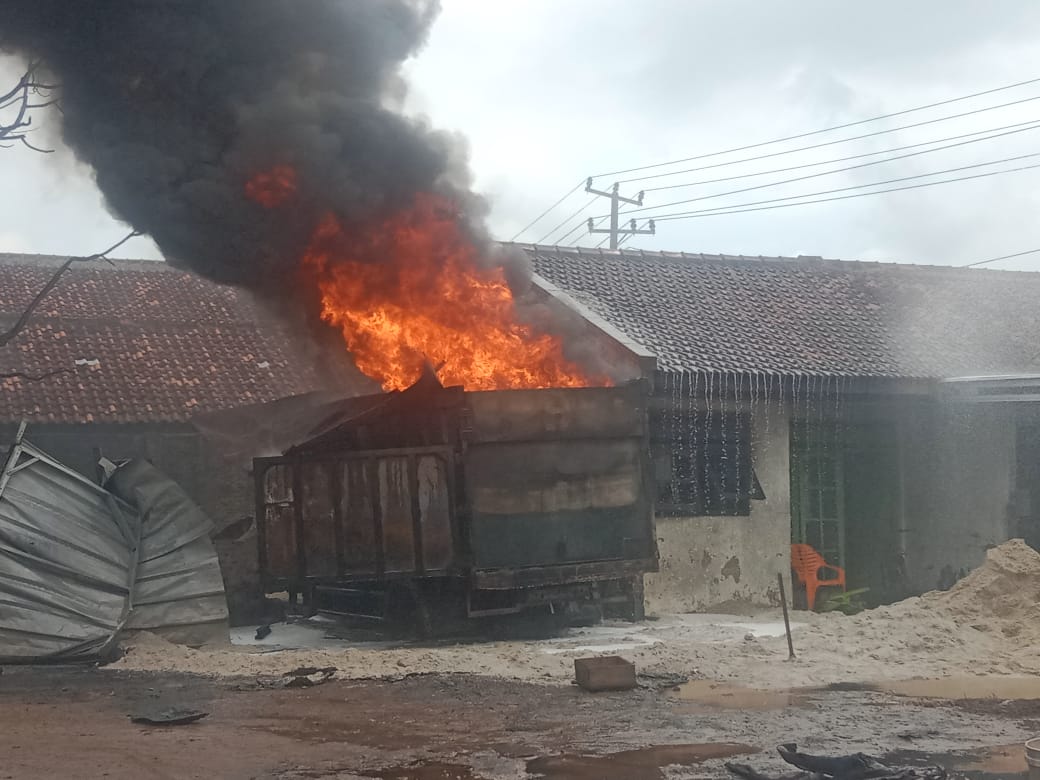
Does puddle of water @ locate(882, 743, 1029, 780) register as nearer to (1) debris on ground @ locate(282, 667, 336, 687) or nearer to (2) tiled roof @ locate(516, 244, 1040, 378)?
(1) debris on ground @ locate(282, 667, 336, 687)

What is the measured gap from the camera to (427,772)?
6.30m

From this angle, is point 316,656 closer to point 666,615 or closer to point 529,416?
point 529,416

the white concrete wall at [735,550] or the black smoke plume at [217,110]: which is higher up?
the black smoke plume at [217,110]

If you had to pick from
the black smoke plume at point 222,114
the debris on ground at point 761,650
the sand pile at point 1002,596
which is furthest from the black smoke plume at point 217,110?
the sand pile at point 1002,596

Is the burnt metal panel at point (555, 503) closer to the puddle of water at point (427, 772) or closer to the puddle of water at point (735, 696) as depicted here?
the puddle of water at point (735, 696)

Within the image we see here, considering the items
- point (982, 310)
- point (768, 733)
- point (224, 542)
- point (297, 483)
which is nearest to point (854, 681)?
point (768, 733)

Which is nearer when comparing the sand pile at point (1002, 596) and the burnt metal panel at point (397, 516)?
the sand pile at point (1002, 596)

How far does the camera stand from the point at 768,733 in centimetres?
723

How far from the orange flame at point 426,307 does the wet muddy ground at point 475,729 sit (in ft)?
12.6

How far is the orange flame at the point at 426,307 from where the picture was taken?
1121cm

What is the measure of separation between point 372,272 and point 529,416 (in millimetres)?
2237

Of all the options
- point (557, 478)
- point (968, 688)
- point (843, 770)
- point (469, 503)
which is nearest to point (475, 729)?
point (843, 770)

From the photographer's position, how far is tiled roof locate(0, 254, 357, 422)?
48.8 ft

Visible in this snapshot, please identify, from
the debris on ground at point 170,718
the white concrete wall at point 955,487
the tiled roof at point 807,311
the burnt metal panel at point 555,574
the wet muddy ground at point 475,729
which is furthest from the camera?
the tiled roof at point 807,311
